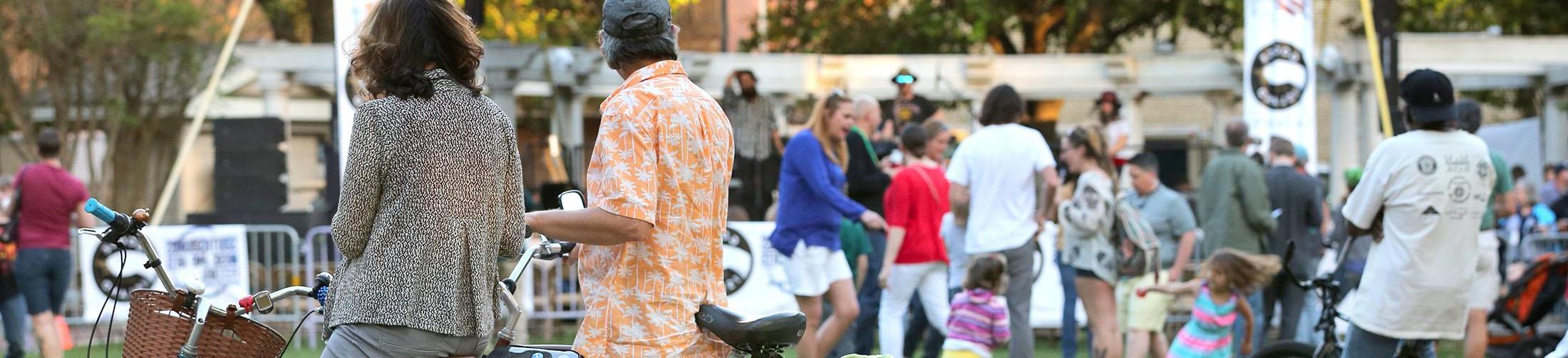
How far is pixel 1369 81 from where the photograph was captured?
19.4 meters

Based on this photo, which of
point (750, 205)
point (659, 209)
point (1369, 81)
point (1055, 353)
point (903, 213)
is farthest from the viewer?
point (1369, 81)

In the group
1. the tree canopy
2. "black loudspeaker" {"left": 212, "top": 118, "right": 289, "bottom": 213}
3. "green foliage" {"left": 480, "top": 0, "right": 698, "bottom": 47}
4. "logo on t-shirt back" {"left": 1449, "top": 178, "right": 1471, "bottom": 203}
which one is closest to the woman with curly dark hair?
"logo on t-shirt back" {"left": 1449, "top": 178, "right": 1471, "bottom": 203}

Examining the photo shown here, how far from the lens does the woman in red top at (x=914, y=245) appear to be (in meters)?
8.58

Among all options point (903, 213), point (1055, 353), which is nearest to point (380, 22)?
point (903, 213)

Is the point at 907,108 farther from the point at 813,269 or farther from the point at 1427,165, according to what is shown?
the point at 1427,165

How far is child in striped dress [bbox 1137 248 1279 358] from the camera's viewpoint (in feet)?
25.9

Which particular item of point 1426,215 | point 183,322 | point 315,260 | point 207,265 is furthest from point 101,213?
point 315,260

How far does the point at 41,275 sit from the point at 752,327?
713 centimetres

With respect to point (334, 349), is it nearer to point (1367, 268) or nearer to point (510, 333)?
point (510, 333)

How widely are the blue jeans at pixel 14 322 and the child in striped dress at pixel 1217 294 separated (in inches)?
245

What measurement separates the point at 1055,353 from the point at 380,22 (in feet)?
27.9

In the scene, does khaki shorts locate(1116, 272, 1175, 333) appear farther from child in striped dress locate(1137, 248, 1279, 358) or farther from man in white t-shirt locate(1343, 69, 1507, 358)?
man in white t-shirt locate(1343, 69, 1507, 358)

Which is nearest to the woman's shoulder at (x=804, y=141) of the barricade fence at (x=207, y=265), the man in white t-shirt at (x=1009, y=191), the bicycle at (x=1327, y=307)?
the man in white t-shirt at (x=1009, y=191)

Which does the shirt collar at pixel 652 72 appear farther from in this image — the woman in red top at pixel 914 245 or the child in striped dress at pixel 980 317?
the woman in red top at pixel 914 245
